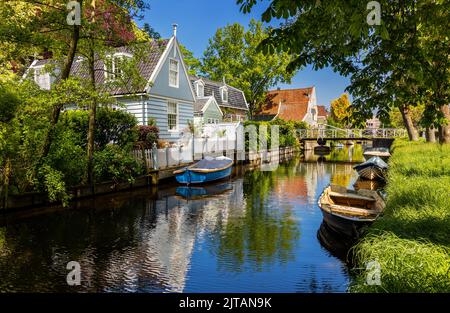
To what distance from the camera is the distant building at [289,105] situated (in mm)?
67062

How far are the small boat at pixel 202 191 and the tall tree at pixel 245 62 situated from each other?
120ft

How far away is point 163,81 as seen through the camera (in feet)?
90.9

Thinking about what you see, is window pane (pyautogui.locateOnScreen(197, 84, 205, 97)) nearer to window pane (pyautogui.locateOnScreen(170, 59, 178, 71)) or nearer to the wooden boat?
window pane (pyautogui.locateOnScreen(170, 59, 178, 71))

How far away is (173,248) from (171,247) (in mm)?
111

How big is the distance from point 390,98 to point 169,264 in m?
6.39

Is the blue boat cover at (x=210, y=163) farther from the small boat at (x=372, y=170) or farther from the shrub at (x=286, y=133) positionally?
the shrub at (x=286, y=133)

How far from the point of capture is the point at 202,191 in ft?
69.4

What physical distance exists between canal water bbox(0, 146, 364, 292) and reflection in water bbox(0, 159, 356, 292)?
0.02 meters

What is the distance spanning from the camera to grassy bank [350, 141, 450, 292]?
517cm

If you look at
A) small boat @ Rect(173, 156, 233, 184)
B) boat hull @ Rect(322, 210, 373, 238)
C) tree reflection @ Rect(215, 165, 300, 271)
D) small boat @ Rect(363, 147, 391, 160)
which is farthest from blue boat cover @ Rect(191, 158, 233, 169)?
small boat @ Rect(363, 147, 391, 160)

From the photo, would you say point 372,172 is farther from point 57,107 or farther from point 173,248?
point 57,107

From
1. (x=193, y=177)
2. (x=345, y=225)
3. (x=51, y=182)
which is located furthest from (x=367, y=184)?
(x=51, y=182)

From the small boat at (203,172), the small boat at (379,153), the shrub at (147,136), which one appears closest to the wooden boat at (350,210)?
the small boat at (203,172)
